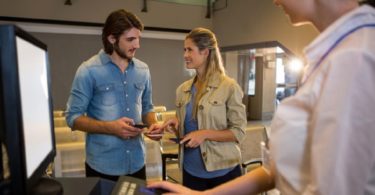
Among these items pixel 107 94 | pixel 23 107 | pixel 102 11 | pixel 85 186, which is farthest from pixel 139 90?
pixel 102 11

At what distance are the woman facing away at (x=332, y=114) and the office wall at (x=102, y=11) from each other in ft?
12.7

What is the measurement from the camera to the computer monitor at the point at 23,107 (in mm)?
522

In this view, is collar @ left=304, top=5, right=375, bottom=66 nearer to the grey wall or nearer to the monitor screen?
the monitor screen

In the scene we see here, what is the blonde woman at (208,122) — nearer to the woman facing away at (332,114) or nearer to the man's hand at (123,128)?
the man's hand at (123,128)

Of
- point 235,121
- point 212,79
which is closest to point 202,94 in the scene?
point 212,79

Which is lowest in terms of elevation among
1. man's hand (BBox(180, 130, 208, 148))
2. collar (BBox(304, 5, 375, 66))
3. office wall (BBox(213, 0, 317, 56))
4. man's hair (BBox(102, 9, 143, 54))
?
man's hand (BBox(180, 130, 208, 148))

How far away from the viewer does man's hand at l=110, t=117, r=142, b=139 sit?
1.63 metres

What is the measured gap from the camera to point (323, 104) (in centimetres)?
59

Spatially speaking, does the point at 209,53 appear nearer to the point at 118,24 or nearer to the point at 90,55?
the point at 118,24

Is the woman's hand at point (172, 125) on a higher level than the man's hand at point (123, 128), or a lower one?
lower

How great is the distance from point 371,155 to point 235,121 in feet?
4.64

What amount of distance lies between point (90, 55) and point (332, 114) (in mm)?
4250

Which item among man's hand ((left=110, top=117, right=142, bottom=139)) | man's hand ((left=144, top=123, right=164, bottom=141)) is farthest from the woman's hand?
man's hand ((left=110, top=117, right=142, bottom=139))

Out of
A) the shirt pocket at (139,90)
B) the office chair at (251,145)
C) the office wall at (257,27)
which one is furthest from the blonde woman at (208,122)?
the office wall at (257,27)
